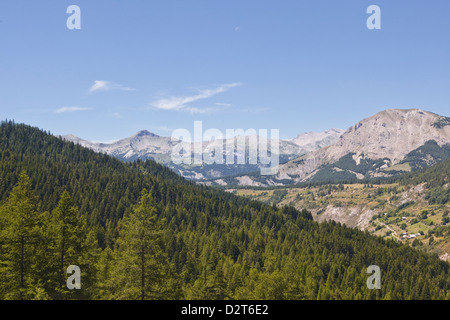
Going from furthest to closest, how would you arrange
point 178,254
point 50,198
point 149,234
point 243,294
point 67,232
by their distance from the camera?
point 50,198 → point 178,254 → point 243,294 → point 67,232 → point 149,234

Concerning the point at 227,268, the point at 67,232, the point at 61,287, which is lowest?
the point at 227,268

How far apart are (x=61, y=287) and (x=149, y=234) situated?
1725 cm

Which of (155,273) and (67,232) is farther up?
(67,232)

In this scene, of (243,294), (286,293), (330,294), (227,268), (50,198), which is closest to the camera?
(286,293)

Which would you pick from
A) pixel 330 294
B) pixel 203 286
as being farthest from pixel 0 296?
pixel 330 294

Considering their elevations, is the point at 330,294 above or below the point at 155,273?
below

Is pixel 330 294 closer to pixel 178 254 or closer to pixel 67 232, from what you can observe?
pixel 178 254

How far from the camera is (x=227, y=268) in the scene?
127875mm

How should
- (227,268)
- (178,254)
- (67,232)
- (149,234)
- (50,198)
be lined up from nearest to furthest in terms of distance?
(149,234)
(67,232)
(227,268)
(178,254)
(50,198)
